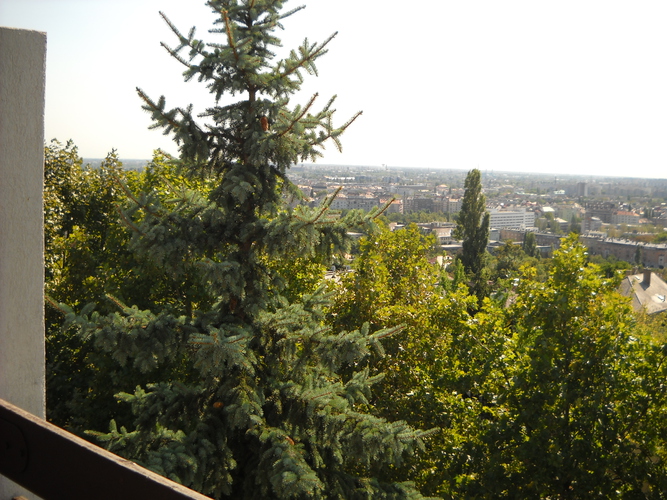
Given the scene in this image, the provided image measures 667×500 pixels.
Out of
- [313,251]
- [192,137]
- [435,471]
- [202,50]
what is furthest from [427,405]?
[202,50]

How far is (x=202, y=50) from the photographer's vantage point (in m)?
5.29

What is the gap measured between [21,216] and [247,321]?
4.14m

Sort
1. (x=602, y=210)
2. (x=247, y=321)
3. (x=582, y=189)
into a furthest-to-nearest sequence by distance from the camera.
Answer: (x=582, y=189) → (x=602, y=210) → (x=247, y=321)

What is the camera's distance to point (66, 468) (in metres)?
1.14

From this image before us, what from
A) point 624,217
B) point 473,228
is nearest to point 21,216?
point 473,228

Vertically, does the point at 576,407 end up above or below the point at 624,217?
above

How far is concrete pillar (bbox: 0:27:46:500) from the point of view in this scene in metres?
1.58

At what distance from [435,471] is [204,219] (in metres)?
4.09

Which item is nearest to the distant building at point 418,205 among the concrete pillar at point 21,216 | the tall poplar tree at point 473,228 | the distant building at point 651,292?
the distant building at point 651,292

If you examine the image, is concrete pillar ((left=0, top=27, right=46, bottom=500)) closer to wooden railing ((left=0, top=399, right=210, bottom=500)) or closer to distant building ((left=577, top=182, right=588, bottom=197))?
wooden railing ((left=0, top=399, right=210, bottom=500))

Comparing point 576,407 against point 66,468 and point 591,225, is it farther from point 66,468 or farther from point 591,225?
point 591,225

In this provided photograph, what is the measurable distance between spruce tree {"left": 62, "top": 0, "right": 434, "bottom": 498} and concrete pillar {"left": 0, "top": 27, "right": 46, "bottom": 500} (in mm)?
2880

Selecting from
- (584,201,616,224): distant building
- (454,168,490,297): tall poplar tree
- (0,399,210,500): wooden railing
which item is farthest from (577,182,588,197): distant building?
(0,399,210,500): wooden railing

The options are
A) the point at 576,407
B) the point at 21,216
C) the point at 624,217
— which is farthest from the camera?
the point at 624,217
